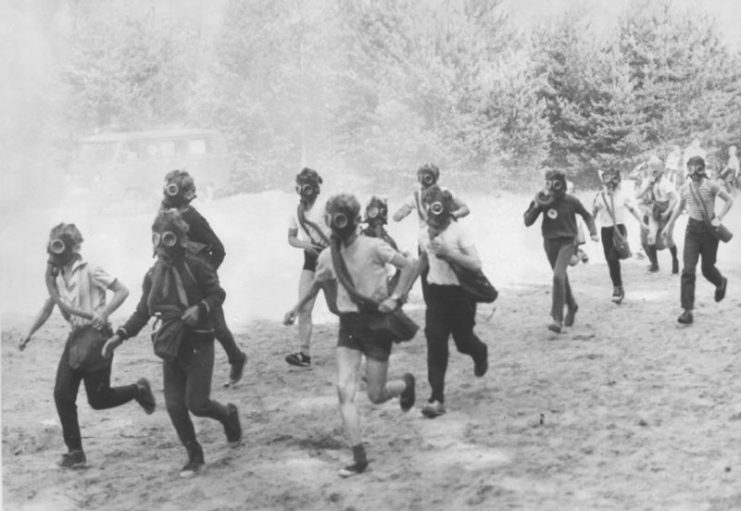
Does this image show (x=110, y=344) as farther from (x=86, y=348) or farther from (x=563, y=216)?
(x=563, y=216)

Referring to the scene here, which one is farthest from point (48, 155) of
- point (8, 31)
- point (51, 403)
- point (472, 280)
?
point (472, 280)

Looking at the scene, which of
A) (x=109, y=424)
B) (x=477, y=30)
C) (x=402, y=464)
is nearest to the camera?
(x=402, y=464)

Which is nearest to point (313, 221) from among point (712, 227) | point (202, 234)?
point (202, 234)

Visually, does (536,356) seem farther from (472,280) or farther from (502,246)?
(502,246)

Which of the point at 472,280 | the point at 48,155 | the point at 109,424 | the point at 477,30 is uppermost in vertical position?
the point at 477,30

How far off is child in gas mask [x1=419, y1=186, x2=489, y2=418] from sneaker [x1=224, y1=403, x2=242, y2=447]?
3.84 feet

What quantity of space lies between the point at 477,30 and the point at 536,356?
1329cm

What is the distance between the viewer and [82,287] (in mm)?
5078

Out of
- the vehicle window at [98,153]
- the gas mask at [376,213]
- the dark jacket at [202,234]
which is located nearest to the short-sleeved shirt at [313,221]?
the gas mask at [376,213]

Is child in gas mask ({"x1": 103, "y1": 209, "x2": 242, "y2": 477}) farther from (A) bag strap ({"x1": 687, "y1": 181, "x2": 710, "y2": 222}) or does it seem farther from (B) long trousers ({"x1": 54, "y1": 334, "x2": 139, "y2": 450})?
(A) bag strap ({"x1": 687, "y1": 181, "x2": 710, "y2": 222})

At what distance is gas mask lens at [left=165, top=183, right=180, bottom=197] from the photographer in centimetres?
607

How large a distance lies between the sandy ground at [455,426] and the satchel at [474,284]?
2.53ft

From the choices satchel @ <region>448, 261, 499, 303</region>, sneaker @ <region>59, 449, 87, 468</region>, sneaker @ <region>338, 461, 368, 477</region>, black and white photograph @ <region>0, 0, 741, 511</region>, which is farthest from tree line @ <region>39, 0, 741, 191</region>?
sneaker @ <region>338, 461, 368, 477</region>

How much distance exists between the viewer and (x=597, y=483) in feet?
14.6
